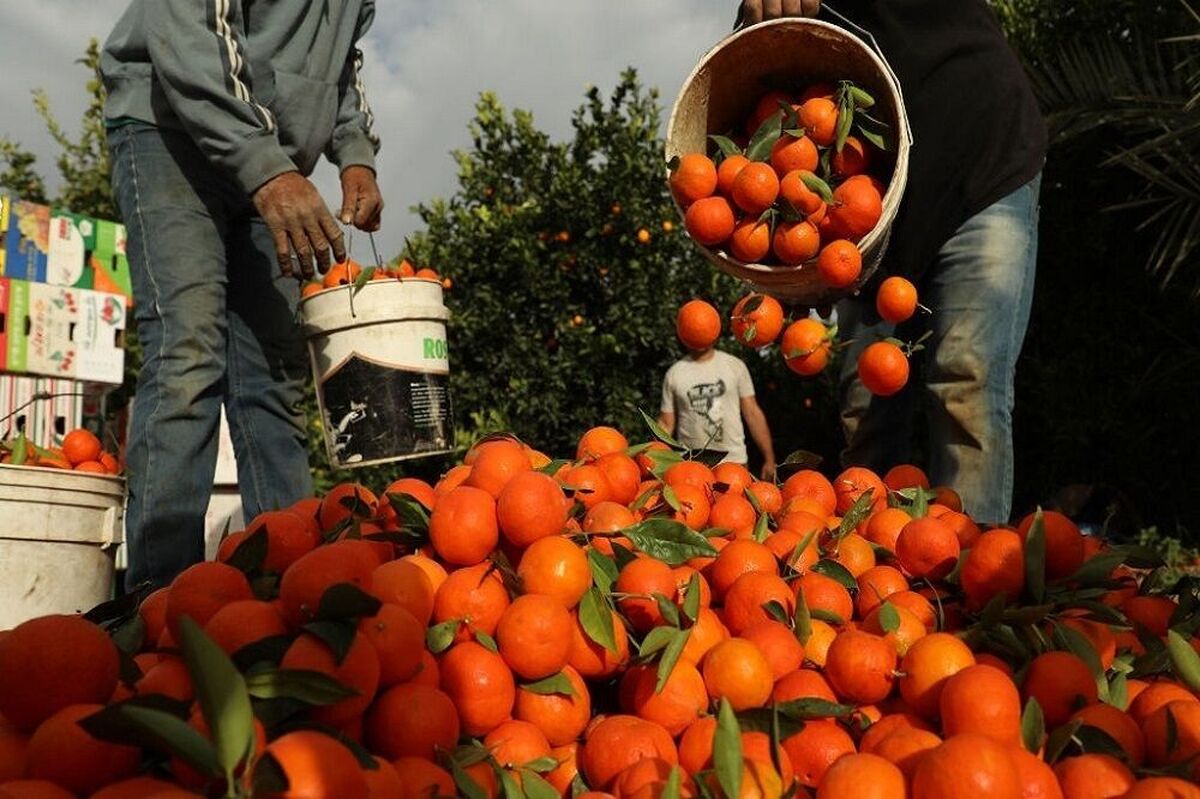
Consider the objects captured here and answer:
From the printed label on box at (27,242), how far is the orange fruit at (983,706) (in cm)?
427

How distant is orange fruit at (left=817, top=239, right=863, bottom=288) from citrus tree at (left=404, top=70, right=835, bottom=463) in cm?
382

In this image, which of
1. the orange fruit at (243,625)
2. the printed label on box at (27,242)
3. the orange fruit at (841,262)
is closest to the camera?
the orange fruit at (243,625)

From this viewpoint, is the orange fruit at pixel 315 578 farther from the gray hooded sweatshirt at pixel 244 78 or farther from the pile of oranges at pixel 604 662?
the gray hooded sweatshirt at pixel 244 78

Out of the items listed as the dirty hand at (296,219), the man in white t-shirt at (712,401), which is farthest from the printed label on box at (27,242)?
the man in white t-shirt at (712,401)

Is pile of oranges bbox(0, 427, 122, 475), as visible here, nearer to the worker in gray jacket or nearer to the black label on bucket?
the worker in gray jacket

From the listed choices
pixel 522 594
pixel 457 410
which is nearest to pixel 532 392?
pixel 457 410

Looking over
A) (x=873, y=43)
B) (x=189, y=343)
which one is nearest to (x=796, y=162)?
(x=873, y=43)

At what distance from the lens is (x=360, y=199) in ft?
10.0

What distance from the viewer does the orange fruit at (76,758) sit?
80cm

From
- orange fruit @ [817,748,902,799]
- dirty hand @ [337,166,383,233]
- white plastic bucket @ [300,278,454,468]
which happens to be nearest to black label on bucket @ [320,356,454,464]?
white plastic bucket @ [300,278,454,468]

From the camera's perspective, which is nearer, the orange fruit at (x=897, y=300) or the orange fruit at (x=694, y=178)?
the orange fruit at (x=897, y=300)

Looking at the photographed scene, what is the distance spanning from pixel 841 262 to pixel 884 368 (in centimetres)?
25

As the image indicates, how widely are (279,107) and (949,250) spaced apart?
6.40ft

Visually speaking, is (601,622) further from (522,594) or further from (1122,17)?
(1122,17)
